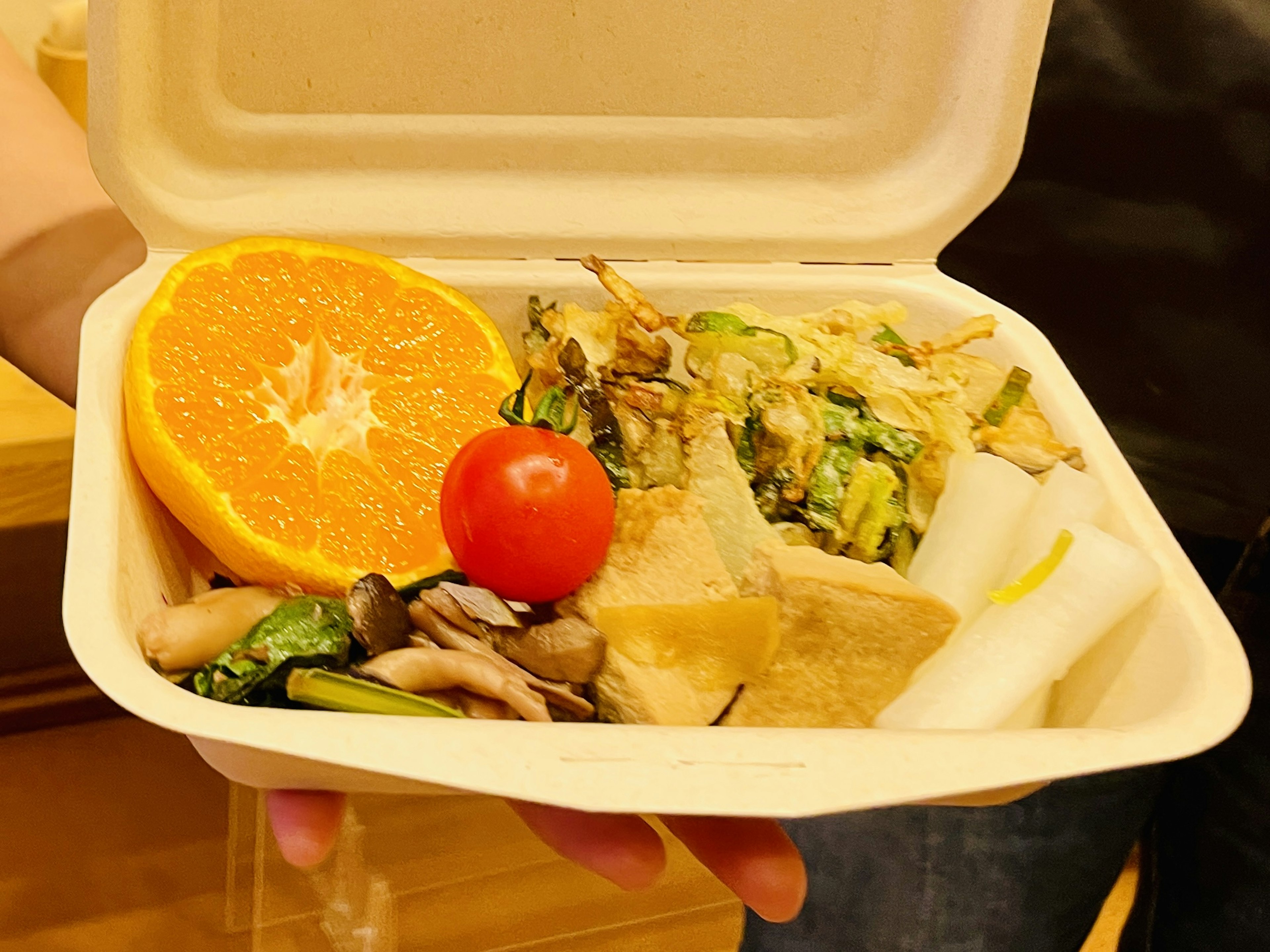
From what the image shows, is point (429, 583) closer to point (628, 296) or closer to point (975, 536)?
point (628, 296)

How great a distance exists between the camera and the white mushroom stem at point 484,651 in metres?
0.76

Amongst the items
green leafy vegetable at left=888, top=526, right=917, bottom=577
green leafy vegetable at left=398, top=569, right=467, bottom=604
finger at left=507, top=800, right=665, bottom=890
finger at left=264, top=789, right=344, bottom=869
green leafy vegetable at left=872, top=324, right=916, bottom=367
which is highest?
green leafy vegetable at left=872, top=324, right=916, bottom=367

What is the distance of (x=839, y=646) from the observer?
80cm

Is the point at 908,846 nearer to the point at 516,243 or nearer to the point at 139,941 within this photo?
the point at 516,243

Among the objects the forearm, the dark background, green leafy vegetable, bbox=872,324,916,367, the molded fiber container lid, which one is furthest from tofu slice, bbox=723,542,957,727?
the forearm

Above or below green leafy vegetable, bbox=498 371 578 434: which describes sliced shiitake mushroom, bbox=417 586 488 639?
below

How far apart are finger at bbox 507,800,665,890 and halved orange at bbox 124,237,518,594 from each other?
0.91ft

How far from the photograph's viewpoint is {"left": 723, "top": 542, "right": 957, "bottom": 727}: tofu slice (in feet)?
2.58

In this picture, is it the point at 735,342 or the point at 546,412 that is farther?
the point at 735,342

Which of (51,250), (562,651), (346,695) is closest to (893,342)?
(562,651)

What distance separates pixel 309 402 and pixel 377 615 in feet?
0.88

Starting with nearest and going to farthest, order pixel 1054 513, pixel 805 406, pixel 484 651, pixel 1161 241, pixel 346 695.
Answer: pixel 346 695 → pixel 484 651 → pixel 1054 513 → pixel 805 406 → pixel 1161 241

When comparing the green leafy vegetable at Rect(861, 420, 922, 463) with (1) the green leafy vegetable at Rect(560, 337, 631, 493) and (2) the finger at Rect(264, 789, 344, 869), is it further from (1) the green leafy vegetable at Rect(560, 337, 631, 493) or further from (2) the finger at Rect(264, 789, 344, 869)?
(2) the finger at Rect(264, 789, 344, 869)

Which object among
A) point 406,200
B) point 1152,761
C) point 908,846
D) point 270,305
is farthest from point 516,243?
point 908,846
